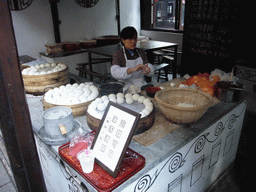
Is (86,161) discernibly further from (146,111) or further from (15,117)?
(146,111)

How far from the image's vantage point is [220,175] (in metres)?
2.61

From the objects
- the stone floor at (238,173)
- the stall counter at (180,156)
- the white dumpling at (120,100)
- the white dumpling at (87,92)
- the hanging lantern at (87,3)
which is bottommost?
the stone floor at (238,173)

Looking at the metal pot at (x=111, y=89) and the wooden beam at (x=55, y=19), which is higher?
the wooden beam at (x=55, y=19)

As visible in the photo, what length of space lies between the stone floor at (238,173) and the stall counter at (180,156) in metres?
0.14

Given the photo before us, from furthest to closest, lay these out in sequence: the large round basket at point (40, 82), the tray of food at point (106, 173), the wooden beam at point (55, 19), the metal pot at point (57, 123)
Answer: the wooden beam at point (55, 19), the large round basket at point (40, 82), the metal pot at point (57, 123), the tray of food at point (106, 173)

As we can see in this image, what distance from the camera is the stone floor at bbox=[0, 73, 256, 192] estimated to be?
2.55 meters

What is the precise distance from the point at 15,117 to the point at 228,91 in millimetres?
2061

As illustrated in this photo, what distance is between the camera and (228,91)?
2.21 m

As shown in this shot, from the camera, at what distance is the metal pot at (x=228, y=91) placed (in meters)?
2.21

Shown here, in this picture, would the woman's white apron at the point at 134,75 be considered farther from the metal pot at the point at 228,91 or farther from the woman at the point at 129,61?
the metal pot at the point at 228,91

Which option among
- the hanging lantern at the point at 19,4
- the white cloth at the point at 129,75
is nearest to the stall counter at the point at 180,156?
the white cloth at the point at 129,75

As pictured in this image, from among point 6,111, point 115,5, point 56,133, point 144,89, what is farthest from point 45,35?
point 6,111

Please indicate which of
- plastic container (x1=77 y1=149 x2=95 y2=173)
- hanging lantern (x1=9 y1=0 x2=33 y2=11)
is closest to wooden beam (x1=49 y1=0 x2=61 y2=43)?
hanging lantern (x1=9 y1=0 x2=33 y2=11)

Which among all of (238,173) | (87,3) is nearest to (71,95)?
(238,173)
